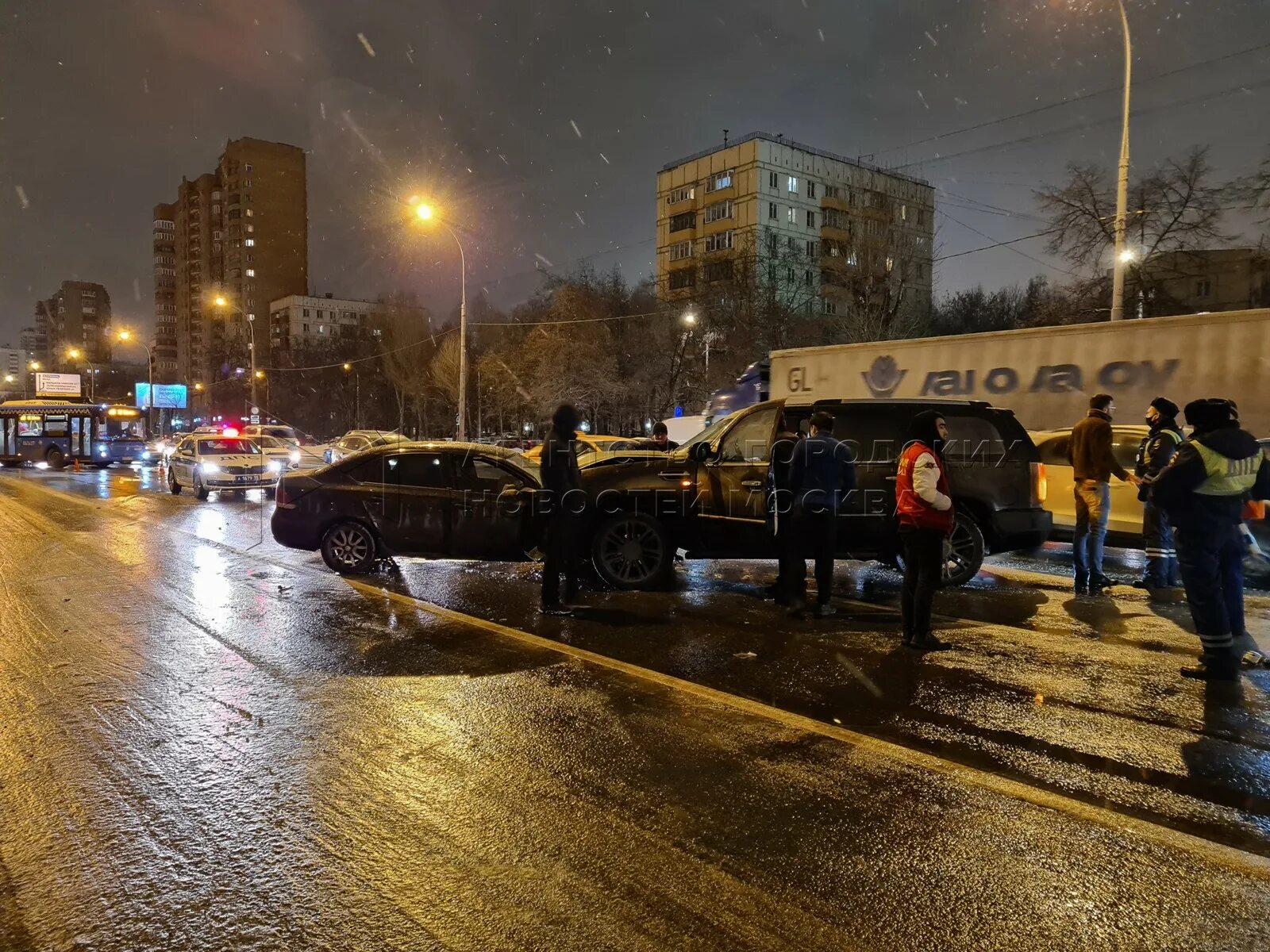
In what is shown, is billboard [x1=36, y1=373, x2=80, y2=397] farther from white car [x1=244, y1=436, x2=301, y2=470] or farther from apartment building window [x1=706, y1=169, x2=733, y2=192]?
apartment building window [x1=706, y1=169, x2=733, y2=192]

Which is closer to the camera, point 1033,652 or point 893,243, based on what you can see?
point 1033,652

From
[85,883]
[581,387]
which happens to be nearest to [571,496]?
[85,883]

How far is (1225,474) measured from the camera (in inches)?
205

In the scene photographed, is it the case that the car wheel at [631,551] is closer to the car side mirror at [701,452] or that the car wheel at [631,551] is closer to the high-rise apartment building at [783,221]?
the car side mirror at [701,452]

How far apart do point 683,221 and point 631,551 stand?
205 feet

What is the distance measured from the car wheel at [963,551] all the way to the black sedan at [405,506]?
437cm

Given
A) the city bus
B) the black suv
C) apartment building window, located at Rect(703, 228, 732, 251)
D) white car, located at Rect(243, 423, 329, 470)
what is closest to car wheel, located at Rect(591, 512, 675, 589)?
the black suv

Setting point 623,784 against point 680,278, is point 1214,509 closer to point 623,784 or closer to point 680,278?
point 623,784

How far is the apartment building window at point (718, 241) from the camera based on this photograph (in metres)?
61.7

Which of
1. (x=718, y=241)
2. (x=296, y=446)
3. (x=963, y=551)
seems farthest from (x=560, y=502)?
(x=718, y=241)

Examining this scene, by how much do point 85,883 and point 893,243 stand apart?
1442 inches

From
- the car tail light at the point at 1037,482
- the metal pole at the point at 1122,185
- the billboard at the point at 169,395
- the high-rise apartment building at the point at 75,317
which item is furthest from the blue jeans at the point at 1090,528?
the high-rise apartment building at the point at 75,317

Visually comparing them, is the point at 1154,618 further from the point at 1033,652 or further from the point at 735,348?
the point at 735,348

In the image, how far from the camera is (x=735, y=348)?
36.9 meters
